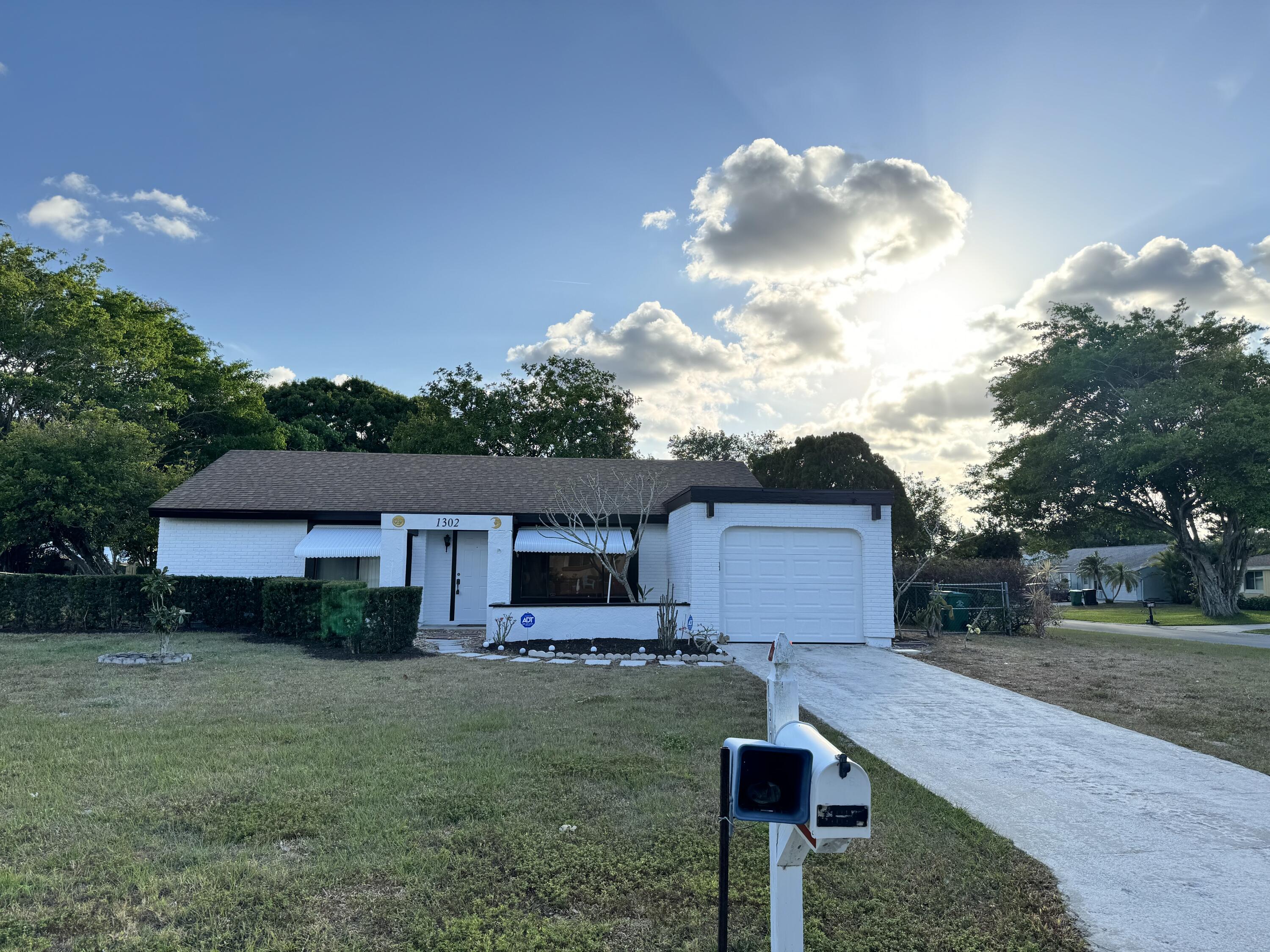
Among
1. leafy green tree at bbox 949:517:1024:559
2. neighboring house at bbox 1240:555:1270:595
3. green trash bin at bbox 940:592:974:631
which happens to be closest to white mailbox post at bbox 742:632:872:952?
green trash bin at bbox 940:592:974:631

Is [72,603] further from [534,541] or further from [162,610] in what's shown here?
[534,541]

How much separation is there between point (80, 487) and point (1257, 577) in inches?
2641

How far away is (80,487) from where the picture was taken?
18906 millimetres

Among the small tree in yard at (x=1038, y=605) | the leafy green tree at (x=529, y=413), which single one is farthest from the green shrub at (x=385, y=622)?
the leafy green tree at (x=529, y=413)

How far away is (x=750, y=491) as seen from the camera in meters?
14.6

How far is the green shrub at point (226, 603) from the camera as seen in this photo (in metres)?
16.3

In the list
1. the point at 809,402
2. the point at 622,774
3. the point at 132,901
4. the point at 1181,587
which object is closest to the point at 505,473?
the point at 809,402

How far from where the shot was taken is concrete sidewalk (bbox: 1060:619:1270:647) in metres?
19.7

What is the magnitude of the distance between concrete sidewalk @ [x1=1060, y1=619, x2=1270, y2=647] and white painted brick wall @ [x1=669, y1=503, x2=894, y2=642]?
10507mm

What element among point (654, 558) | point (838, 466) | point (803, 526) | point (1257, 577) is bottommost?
point (1257, 577)

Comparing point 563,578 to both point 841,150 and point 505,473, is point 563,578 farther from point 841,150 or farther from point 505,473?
point 841,150

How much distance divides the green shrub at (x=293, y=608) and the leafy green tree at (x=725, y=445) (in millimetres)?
33547

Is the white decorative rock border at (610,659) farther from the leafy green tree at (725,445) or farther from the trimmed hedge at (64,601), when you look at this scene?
the leafy green tree at (725,445)

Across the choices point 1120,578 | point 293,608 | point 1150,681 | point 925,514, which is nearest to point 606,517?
point 293,608
